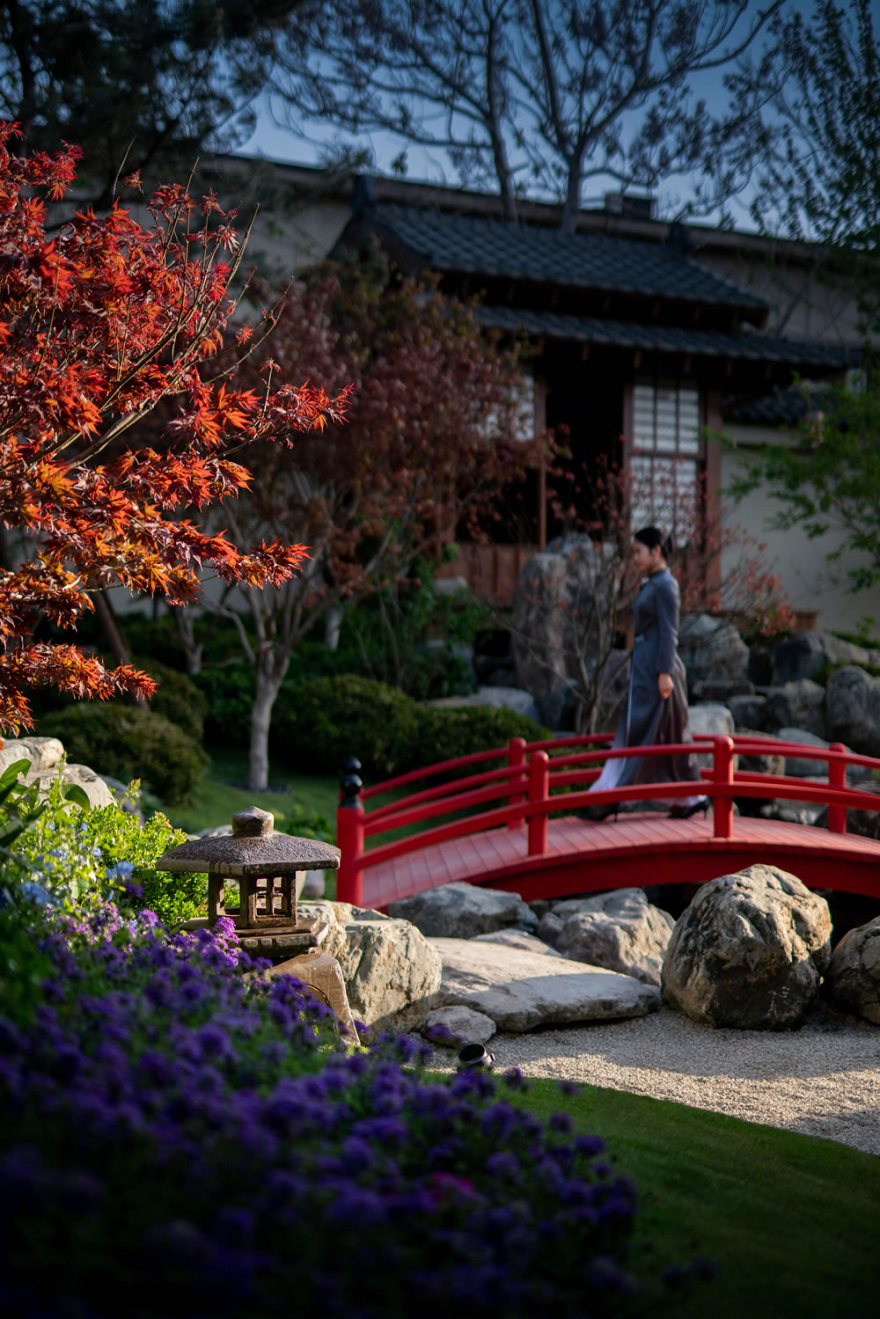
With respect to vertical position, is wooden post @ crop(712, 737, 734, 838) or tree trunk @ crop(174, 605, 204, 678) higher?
tree trunk @ crop(174, 605, 204, 678)

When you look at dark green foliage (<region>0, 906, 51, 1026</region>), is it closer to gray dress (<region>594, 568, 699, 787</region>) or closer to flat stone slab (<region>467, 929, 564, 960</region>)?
flat stone slab (<region>467, 929, 564, 960</region>)

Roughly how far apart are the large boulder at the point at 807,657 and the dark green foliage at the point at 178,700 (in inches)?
317

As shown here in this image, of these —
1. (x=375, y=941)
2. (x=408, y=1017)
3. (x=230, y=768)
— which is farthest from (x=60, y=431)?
(x=230, y=768)

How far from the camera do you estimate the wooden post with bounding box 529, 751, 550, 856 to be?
8047 mm

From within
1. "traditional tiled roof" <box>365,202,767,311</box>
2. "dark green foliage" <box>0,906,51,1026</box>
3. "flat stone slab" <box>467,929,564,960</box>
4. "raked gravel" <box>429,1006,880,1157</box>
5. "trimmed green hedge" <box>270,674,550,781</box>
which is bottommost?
"raked gravel" <box>429,1006,880,1157</box>

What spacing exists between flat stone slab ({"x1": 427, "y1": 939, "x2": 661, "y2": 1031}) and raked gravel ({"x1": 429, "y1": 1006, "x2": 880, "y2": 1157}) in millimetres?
95

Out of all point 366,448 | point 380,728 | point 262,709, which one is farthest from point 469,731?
point 366,448

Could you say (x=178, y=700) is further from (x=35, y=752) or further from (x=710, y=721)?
(x=710, y=721)

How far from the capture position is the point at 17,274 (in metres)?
4.48

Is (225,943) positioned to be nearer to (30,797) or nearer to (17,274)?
(30,797)

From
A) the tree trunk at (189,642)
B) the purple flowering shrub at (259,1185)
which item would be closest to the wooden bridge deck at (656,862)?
the purple flowering shrub at (259,1185)

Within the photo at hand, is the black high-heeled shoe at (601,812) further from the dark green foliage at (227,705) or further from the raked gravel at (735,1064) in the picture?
the dark green foliage at (227,705)

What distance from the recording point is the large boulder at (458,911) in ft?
24.5

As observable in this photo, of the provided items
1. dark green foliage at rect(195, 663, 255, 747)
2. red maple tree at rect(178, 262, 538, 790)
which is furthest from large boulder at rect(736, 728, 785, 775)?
dark green foliage at rect(195, 663, 255, 747)
